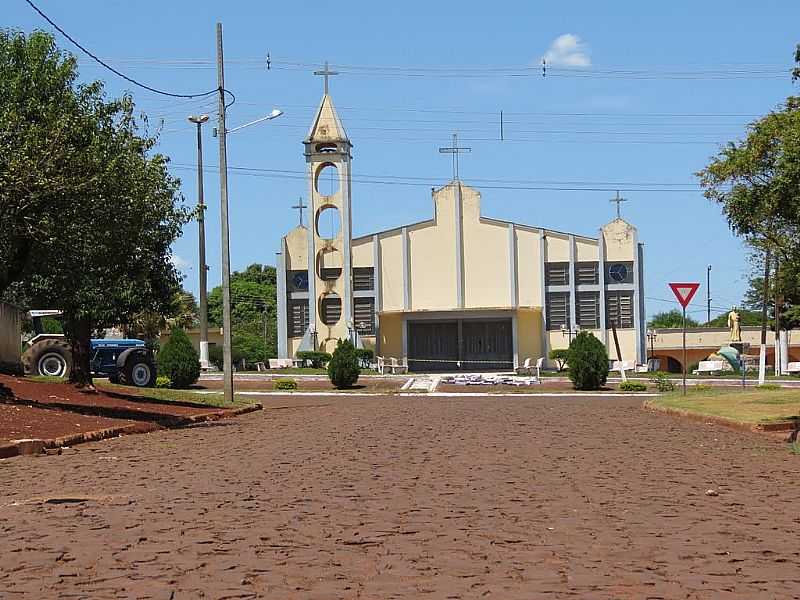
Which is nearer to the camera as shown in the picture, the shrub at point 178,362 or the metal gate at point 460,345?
the shrub at point 178,362

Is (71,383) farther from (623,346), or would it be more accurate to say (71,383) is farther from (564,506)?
(623,346)

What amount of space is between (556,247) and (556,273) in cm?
135

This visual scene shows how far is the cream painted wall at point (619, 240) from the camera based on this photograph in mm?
59562

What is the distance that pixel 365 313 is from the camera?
2398 inches

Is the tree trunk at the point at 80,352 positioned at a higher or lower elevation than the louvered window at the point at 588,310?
lower

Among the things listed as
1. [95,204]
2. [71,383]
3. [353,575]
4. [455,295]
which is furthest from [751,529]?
[455,295]

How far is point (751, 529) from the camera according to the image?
9141 mm

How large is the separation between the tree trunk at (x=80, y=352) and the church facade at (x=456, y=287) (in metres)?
29.6

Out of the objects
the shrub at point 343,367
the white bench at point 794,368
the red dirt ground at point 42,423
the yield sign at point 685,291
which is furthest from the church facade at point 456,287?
the red dirt ground at point 42,423

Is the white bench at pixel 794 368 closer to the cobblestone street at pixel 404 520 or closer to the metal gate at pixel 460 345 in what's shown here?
the metal gate at pixel 460 345

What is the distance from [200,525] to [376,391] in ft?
108

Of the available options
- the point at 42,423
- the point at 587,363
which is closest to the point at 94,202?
the point at 42,423

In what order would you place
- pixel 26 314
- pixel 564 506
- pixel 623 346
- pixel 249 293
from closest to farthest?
1. pixel 564 506
2. pixel 26 314
3. pixel 623 346
4. pixel 249 293

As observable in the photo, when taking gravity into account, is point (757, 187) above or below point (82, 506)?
above
